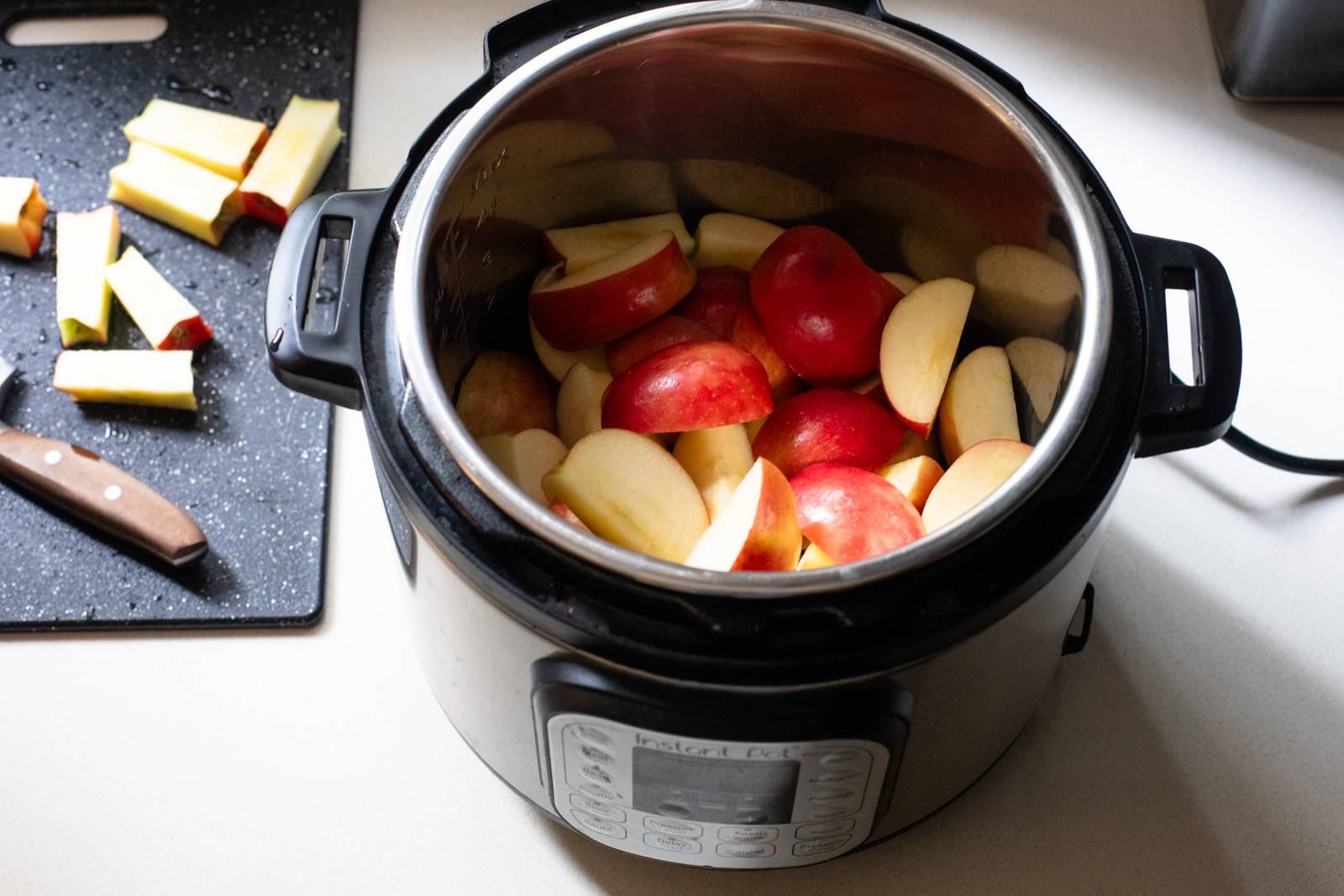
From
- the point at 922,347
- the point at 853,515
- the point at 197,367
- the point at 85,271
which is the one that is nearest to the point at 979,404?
the point at 922,347

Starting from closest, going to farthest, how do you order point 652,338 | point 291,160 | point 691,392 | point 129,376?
point 691,392, point 652,338, point 129,376, point 291,160

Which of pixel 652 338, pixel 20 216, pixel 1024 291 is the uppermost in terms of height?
pixel 1024 291

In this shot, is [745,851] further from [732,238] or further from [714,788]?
[732,238]

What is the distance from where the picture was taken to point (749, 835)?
701 mm

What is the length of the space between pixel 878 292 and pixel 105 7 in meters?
0.86

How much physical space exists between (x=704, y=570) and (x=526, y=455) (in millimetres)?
250

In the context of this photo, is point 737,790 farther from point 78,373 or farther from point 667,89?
point 78,373

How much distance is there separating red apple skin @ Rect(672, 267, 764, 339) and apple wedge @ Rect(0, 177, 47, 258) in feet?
1.94

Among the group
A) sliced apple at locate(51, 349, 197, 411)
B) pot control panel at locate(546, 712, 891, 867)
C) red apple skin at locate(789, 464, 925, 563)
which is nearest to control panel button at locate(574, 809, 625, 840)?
pot control panel at locate(546, 712, 891, 867)

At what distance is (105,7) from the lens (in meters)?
1.20

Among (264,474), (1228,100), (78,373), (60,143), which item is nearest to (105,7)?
(60,143)

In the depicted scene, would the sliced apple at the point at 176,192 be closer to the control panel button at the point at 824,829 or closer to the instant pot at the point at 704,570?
the instant pot at the point at 704,570

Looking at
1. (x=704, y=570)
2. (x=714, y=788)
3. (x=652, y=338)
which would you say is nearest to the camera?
(x=704, y=570)

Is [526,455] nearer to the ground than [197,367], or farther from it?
farther from it
